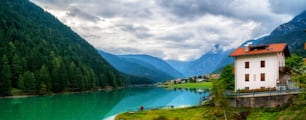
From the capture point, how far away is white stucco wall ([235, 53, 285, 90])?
2000 inches

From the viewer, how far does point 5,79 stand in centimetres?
11888

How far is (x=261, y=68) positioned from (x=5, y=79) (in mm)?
97770

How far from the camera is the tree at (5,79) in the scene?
116188 millimetres

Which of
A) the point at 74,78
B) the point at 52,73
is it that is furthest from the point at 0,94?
the point at 74,78

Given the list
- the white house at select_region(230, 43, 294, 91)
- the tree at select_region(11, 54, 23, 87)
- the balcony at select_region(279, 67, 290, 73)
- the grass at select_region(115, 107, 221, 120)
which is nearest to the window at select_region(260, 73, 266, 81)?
the white house at select_region(230, 43, 294, 91)

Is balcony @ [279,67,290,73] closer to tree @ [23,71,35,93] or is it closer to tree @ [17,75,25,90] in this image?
tree @ [17,75,25,90]

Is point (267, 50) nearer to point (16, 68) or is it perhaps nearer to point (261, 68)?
point (261, 68)

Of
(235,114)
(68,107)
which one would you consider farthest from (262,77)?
(68,107)

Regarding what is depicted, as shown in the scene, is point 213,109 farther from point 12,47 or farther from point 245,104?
point 12,47

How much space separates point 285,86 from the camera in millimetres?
47500

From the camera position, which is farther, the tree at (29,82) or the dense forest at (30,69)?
the tree at (29,82)

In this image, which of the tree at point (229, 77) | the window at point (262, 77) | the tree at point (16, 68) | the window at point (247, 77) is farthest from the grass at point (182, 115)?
the tree at point (16, 68)

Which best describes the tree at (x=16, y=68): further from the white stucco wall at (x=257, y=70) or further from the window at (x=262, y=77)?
the window at (x=262, y=77)

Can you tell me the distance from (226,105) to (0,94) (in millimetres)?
94401
